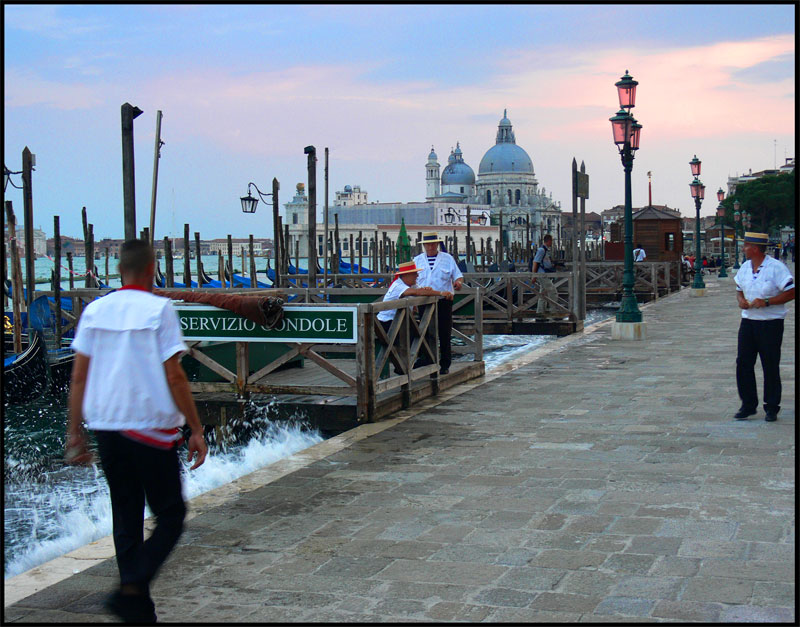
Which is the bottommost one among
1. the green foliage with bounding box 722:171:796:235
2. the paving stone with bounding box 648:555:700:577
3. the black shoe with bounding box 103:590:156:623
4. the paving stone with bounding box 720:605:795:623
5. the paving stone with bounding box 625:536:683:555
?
the paving stone with bounding box 720:605:795:623

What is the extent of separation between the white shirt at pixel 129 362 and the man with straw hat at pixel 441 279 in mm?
5785

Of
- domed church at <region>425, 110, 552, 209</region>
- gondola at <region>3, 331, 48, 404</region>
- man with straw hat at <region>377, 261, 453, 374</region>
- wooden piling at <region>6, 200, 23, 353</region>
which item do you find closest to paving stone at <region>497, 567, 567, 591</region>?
man with straw hat at <region>377, 261, 453, 374</region>

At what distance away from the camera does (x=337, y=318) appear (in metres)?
7.62

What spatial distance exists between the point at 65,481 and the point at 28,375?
553 cm

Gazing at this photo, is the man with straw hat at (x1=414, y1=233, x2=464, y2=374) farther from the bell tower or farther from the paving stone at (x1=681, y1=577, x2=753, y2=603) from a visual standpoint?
the bell tower

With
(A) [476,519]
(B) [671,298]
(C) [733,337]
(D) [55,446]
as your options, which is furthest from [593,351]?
(B) [671,298]

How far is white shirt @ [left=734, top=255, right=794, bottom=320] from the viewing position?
23.3 ft

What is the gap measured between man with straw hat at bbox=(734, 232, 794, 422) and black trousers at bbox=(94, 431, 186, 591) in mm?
4994

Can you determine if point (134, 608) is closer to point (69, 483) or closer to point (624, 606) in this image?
point (624, 606)

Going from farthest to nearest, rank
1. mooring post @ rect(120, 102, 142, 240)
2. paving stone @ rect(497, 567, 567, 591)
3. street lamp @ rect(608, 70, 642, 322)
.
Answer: street lamp @ rect(608, 70, 642, 322), mooring post @ rect(120, 102, 142, 240), paving stone @ rect(497, 567, 567, 591)

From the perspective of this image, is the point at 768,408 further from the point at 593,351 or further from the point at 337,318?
the point at 593,351

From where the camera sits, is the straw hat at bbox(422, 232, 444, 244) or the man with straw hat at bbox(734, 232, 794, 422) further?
the straw hat at bbox(422, 232, 444, 244)

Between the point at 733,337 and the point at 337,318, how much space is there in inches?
339

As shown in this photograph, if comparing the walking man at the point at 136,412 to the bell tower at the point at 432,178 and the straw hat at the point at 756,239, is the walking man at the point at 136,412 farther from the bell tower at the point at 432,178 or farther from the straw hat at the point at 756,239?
the bell tower at the point at 432,178
